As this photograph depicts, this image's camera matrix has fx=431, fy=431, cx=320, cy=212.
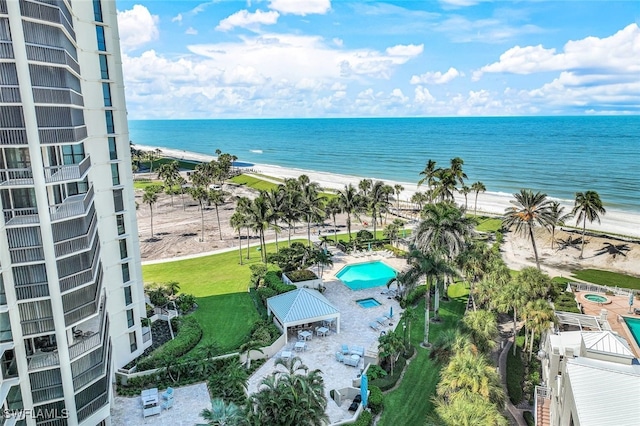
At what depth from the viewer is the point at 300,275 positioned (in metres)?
44.1

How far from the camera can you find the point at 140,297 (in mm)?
31938

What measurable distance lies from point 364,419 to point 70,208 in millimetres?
18518

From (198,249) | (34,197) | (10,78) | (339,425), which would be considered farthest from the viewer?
(198,249)

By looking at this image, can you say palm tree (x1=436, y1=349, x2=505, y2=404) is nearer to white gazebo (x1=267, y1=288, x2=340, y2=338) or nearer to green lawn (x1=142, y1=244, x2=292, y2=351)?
white gazebo (x1=267, y1=288, x2=340, y2=338)

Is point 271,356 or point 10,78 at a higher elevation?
point 10,78

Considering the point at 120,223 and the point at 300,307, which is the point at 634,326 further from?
the point at 120,223

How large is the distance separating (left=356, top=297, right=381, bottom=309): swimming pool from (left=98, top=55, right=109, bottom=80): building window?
27.7 metres

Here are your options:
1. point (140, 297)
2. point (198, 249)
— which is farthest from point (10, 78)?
point (198, 249)

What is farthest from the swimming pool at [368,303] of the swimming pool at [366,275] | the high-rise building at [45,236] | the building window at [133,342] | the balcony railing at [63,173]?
the balcony railing at [63,173]

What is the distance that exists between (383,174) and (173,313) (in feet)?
344

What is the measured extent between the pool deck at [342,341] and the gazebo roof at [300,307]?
5.49 ft

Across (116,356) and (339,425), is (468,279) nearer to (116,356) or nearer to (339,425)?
(339,425)

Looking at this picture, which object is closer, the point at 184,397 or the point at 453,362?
the point at 453,362

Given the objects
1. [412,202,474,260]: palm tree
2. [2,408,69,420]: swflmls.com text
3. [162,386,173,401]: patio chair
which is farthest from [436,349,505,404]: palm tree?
[2,408,69,420]: swflmls.com text
